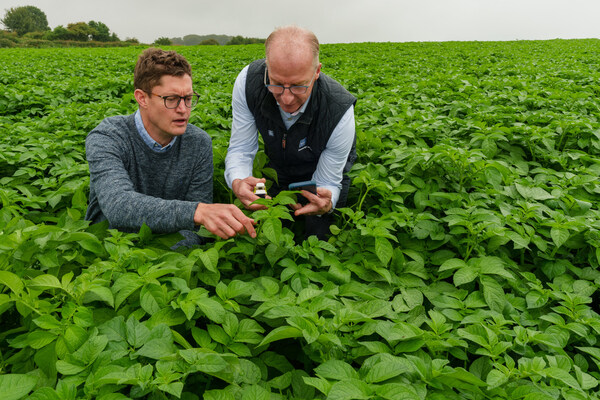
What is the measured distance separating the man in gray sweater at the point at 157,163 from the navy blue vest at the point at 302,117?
0.43 metres

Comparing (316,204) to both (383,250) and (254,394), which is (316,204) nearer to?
(383,250)

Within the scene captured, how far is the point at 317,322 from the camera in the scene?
1.38 metres

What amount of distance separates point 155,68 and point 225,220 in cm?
112

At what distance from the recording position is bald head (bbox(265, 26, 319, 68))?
2105 millimetres

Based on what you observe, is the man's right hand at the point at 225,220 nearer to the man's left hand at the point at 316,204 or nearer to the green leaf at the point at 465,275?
the man's left hand at the point at 316,204

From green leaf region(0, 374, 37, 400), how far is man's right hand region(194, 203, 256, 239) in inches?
34.9

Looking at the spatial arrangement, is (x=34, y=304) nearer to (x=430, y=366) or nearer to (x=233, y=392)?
(x=233, y=392)

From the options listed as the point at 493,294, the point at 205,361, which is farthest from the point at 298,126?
the point at 205,361

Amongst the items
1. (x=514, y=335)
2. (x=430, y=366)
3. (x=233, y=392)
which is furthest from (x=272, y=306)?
(x=514, y=335)

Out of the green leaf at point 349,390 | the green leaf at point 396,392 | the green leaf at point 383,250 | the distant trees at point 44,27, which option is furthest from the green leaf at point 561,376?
the distant trees at point 44,27

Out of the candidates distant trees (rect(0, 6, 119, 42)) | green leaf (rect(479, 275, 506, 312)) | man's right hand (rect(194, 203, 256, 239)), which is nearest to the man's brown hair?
man's right hand (rect(194, 203, 256, 239))

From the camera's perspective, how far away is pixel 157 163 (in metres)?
2.49

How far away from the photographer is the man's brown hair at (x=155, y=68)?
228cm

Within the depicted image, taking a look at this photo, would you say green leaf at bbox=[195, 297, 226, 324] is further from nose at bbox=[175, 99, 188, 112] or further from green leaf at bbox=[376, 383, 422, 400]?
nose at bbox=[175, 99, 188, 112]
